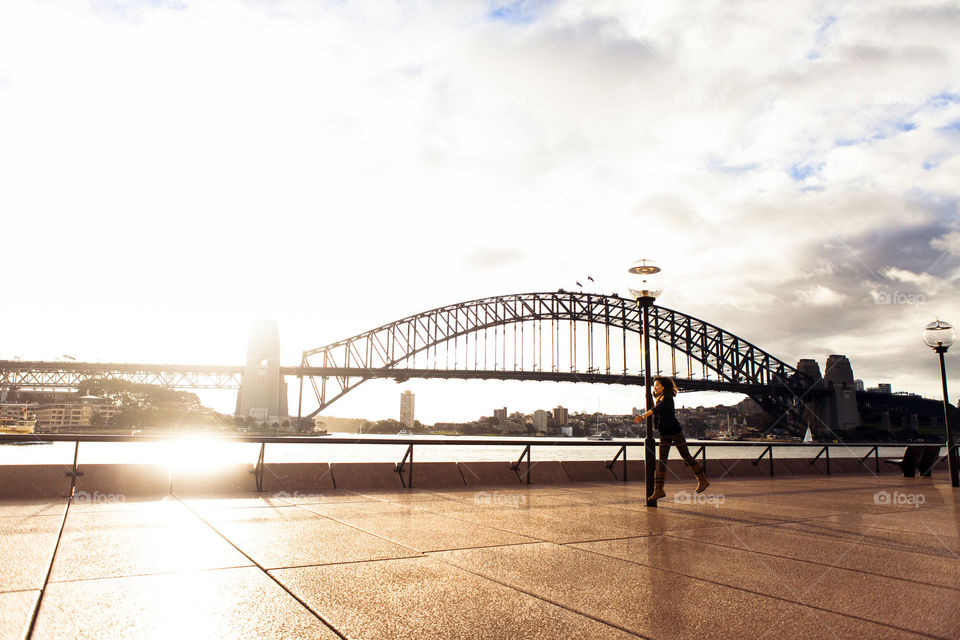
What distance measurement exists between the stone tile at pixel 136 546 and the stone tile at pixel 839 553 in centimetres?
374

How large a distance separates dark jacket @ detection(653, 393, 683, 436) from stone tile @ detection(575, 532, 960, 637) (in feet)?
8.95

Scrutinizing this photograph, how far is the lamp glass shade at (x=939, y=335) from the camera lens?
38.3 ft

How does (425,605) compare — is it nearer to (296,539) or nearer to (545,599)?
(545,599)

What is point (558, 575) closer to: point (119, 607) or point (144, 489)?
point (119, 607)

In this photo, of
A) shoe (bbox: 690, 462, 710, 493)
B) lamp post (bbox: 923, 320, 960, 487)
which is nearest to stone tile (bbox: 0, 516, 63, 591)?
shoe (bbox: 690, 462, 710, 493)

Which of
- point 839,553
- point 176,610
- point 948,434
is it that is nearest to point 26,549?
point 176,610

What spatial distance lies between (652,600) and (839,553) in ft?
7.36

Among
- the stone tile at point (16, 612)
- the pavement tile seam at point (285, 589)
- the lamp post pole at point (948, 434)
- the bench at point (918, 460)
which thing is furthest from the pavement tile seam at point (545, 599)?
the bench at point (918, 460)

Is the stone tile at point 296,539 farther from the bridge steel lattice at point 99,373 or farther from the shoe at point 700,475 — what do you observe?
the bridge steel lattice at point 99,373

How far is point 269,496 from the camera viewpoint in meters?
7.94

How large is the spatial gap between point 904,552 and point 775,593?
6.66 ft

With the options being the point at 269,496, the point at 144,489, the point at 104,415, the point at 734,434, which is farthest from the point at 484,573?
the point at 104,415

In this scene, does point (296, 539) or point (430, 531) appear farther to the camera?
point (430, 531)

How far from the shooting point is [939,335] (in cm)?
1173
